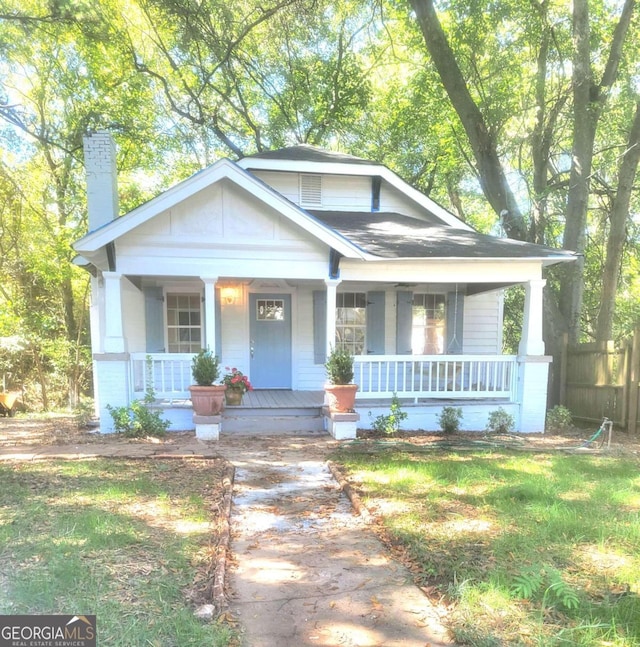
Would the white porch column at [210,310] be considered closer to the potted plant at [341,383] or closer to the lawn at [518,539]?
the potted plant at [341,383]

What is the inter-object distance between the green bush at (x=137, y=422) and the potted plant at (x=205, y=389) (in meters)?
0.65

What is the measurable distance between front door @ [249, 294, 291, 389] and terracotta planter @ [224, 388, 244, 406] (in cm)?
168

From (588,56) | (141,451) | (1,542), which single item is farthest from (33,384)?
(588,56)

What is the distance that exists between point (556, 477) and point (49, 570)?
4.86m

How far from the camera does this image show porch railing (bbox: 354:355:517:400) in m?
7.43

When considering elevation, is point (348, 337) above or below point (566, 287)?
below

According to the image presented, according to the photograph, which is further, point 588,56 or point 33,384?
point 33,384

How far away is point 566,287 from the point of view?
949 centimetres

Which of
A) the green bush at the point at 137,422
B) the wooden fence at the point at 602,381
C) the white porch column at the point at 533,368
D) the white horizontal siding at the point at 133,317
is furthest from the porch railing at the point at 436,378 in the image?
the white horizontal siding at the point at 133,317

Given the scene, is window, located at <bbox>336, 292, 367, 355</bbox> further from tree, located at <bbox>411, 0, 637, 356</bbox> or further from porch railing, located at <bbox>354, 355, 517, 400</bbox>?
tree, located at <bbox>411, 0, 637, 356</bbox>

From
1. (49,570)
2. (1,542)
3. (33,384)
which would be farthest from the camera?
(33,384)

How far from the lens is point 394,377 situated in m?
7.56

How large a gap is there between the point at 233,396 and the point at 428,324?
474cm

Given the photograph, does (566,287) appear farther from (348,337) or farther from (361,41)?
(361,41)
